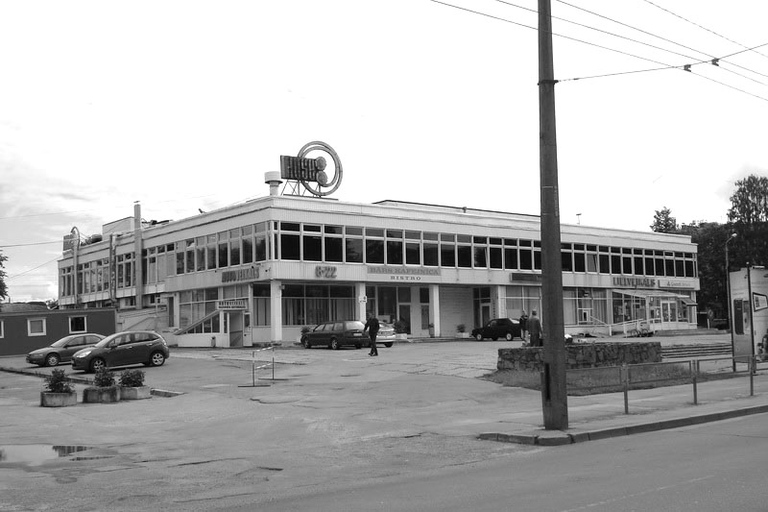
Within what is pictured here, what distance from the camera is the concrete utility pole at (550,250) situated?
14344 mm

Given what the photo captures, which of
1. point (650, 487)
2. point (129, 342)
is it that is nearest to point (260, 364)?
point (129, 342)

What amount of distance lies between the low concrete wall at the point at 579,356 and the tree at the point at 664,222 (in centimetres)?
8965

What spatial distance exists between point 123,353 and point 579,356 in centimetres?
1855

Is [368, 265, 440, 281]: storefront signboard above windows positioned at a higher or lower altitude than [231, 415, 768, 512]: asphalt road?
higher

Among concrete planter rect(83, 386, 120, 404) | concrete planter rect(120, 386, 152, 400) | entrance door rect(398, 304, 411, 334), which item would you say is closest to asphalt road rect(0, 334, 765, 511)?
concrete planter rect(120, 386, 152, 400)

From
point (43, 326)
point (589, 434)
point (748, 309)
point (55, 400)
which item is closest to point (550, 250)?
point (589, 434)

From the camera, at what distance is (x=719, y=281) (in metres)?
92.6

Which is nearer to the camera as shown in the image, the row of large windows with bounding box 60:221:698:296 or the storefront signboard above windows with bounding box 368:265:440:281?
the row of large windows with bounding box 60:221:698:296

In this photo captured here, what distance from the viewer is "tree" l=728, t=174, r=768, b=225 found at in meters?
85.2

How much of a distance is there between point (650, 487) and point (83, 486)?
702cm

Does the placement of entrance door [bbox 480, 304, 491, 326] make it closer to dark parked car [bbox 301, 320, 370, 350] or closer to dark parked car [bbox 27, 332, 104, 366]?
dark parked car [bbox 301, 320, 370, 350]

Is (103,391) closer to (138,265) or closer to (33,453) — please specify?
(33,453)

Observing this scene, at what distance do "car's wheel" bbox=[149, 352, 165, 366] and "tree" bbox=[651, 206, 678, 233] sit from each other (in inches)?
3569

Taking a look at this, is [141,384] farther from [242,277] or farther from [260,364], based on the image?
[242,277]
